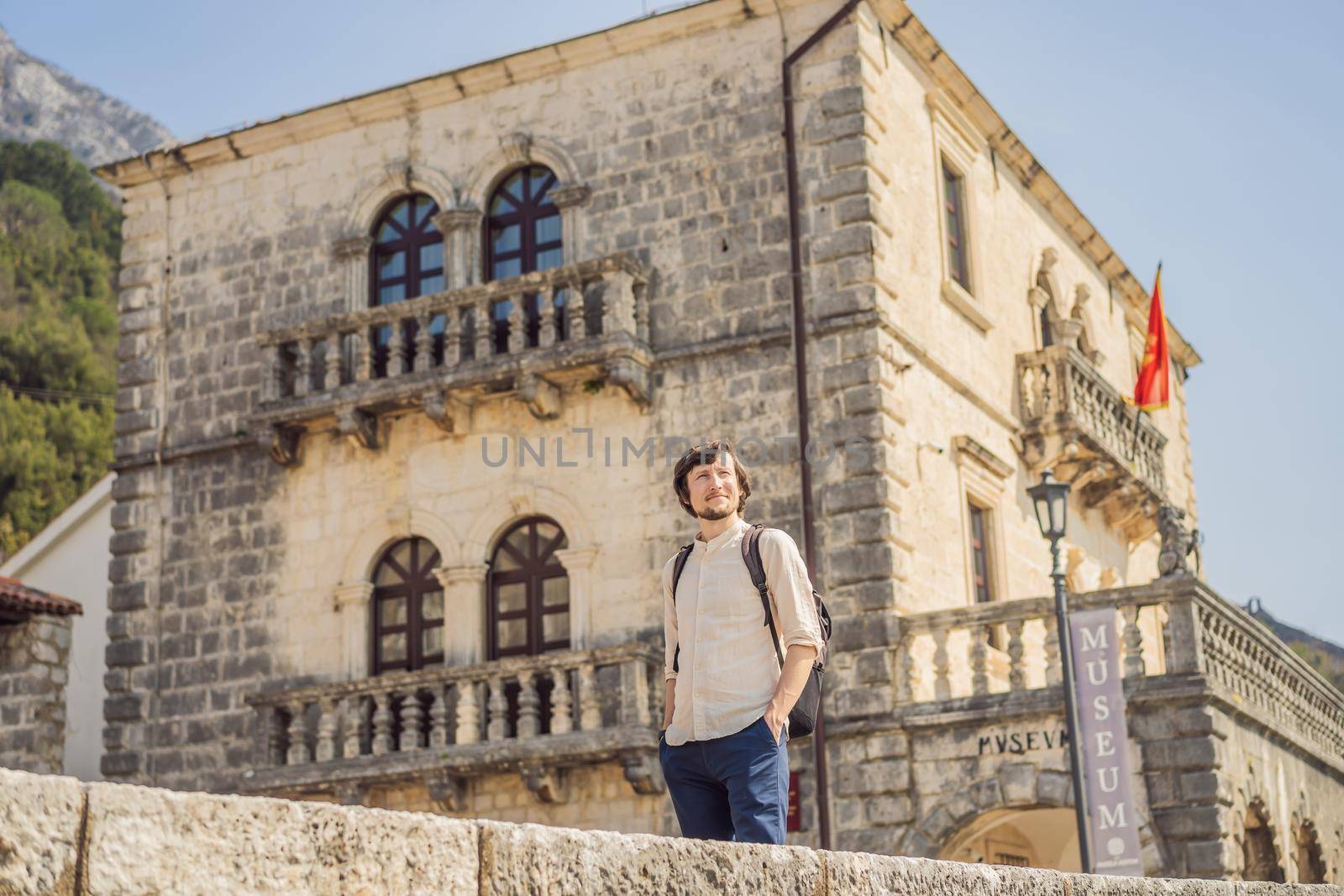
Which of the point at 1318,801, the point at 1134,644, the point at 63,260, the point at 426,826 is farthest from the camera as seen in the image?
the point at 63,260

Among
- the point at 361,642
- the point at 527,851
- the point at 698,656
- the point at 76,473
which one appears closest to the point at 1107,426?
the point at 361,642

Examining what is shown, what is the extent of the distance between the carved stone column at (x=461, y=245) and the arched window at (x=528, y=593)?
8.31 ft

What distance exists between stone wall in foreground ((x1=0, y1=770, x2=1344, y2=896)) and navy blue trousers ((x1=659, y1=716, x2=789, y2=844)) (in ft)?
1.78

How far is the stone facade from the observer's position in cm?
1792

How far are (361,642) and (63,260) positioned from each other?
1722 inches

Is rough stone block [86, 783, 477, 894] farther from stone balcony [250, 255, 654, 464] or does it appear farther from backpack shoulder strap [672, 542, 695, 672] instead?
stone balcony [250, 255, 654, 464]

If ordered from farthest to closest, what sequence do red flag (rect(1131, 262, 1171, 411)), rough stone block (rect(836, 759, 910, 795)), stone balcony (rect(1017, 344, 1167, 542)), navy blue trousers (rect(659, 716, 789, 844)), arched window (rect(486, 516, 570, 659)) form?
red flag (rect(1131, 262, 1171, 411)), stone balcony (rect(1017, 344, 1167, 542)), arched window (rect(486, 516, 570, 659)), rough stone block (rect(836, 759, 910, 795)), navy blue trousers (rect(659, 716, 789, 844))

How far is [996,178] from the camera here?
67.6ft

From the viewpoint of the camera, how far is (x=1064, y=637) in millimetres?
14141

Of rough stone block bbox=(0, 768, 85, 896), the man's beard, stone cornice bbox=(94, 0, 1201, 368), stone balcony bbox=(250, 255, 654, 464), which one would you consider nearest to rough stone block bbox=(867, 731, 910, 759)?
stone balcony bbox=(250, 255, 654, 464)

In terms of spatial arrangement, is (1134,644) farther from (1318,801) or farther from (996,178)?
(996,178)

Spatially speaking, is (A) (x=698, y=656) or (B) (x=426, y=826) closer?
(B) (x=426, y=826)

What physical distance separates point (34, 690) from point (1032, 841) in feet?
32.0

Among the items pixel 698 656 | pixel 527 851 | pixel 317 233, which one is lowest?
pixel 527 851
